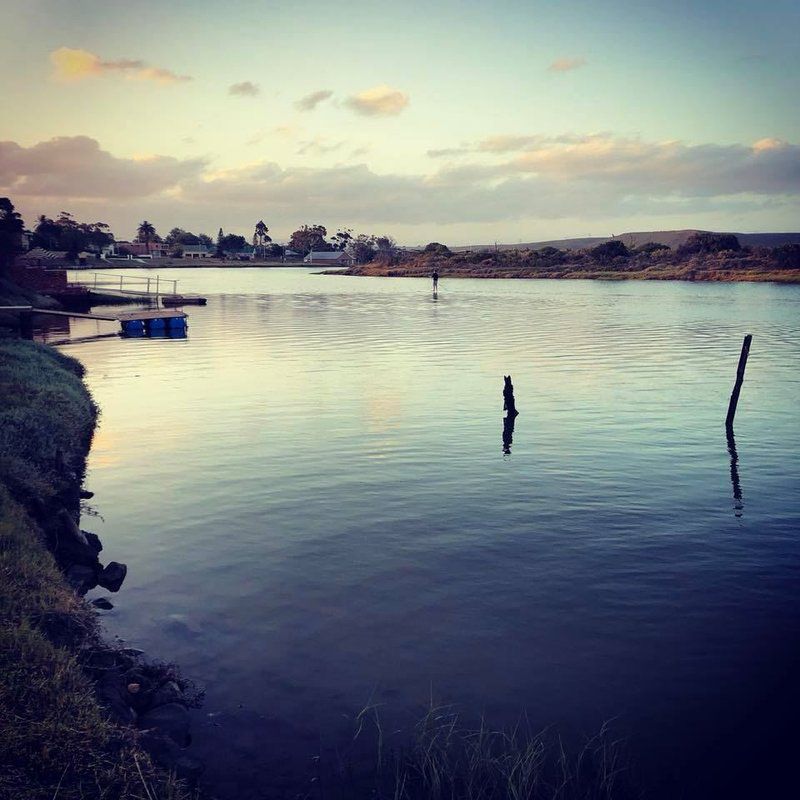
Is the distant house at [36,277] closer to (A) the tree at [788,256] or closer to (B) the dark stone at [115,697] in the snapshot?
(B) the dark stone at [115,697]

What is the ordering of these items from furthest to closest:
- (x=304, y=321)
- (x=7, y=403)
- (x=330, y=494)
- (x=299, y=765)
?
(x=304, y=321)
(x=7, y=403)
(x=330, y=494)
(x=299, y=765)

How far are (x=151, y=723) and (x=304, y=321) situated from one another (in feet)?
239

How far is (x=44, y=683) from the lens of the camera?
8.62 metres

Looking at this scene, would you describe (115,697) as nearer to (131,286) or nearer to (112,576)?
(112,576)

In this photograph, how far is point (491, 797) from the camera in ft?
27.8

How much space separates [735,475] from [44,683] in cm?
2080

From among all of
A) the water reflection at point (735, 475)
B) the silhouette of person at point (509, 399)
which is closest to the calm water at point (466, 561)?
the water reflection at point (735, 475)

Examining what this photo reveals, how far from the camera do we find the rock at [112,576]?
15.0 metres

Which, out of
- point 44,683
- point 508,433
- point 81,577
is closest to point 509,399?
point 508,433

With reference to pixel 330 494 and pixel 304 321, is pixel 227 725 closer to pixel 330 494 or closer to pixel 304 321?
pixel 330 494

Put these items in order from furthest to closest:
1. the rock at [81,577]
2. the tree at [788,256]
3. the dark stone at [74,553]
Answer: the tree at [788,256] → the dark stone at [74,553] → the rock at [81,577]

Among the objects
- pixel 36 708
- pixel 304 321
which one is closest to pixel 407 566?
pixel 36 708

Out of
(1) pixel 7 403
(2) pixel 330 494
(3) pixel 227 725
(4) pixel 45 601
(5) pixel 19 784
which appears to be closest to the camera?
(5) pixel 19 784

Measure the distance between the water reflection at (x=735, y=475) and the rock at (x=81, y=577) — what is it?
16.4 metres
